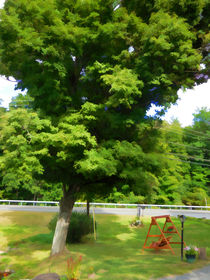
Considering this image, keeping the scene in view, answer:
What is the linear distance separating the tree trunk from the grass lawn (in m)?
0.41

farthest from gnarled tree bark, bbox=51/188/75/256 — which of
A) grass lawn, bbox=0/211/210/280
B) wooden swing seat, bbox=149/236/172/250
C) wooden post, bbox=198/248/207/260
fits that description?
wooden post, bbox=198/248/207/260

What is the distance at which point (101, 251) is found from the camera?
13.1 metres

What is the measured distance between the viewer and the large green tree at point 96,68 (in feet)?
30.8

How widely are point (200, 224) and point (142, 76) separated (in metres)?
16.0

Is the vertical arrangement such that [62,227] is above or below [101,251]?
above

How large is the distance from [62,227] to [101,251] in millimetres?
2698

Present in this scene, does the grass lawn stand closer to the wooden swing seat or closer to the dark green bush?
the wooden swing seat

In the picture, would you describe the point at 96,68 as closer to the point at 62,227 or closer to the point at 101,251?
the point at 62,227

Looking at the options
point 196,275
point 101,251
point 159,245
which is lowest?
point 101,251

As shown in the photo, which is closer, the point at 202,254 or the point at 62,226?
the point at 202,254

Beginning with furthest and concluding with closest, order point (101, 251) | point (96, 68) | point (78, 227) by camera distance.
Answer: point (78, 227)
point (101, 251)
point (96, 68)

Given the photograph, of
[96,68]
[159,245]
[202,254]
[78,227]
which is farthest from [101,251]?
[96,68]

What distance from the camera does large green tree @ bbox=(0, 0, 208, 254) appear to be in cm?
938

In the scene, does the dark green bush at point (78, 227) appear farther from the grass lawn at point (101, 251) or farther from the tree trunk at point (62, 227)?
the tree trunk at point (62, 227)
